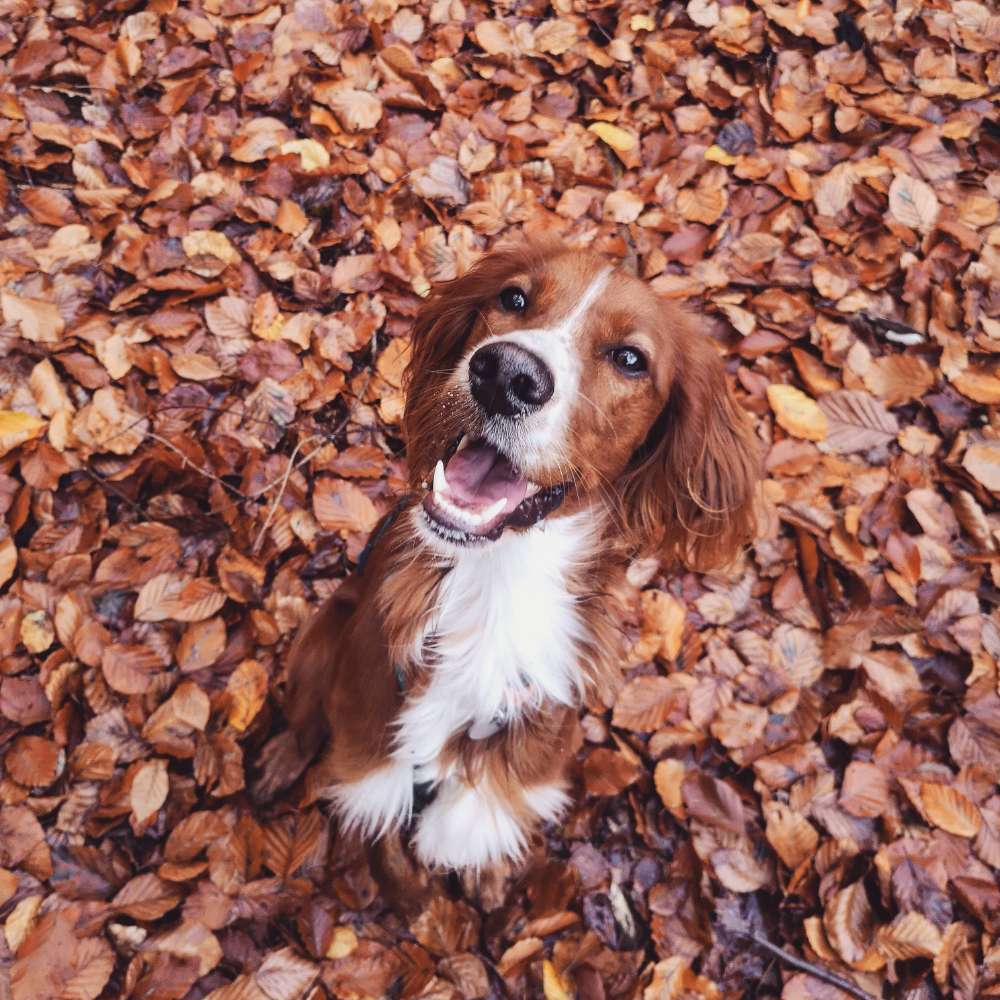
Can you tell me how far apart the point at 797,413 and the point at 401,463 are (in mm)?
1706

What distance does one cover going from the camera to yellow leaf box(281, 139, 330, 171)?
147 inches

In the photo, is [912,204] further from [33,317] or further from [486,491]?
[33,317]

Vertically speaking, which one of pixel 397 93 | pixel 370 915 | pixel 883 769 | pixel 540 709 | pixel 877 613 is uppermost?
pixel 397 93

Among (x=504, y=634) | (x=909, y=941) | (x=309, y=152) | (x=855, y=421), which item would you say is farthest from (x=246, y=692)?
(x=855, y=421)

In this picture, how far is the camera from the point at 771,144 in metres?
4.19

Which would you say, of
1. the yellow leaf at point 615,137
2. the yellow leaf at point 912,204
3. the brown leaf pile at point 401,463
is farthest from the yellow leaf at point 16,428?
the yellow leaf at point 912,204

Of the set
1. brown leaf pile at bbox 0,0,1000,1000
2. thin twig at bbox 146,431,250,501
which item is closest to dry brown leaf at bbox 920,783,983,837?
brown leaf pile at bbox 0,0,1000,1000

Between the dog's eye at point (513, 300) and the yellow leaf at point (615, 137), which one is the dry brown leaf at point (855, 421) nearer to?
the yellow leaf at point (615, 137)

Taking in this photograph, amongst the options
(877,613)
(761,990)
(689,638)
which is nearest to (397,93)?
(689,638)

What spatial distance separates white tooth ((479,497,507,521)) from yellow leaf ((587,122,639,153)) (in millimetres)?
2729

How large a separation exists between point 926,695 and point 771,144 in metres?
2.80

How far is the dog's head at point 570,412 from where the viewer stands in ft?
6.33

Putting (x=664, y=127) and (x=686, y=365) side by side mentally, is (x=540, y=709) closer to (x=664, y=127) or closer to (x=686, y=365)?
(x=686, y=365)

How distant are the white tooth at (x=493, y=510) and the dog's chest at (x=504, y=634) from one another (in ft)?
0.45
